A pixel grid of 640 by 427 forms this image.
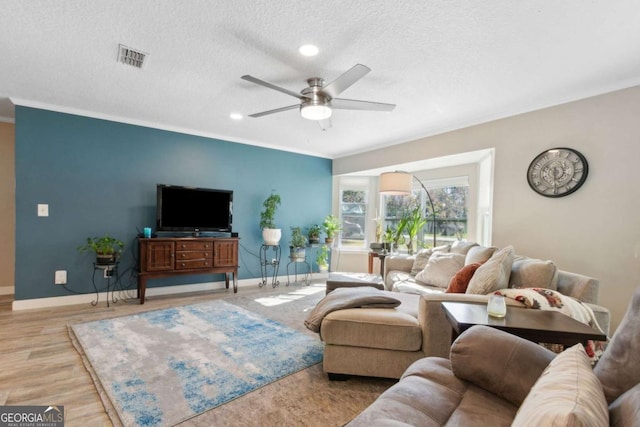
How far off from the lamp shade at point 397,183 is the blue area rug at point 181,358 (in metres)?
2.31

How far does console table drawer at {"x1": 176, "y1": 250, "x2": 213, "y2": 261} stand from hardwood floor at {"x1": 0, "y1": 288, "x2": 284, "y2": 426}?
66cm

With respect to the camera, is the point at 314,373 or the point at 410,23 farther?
the point at 314,373

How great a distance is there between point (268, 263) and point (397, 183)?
254 centimetres

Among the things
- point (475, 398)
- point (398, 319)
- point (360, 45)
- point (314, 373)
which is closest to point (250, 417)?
point (314, 373)

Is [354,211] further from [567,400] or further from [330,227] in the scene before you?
[567,400]

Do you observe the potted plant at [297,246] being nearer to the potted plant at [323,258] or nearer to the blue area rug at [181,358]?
the potted plant at [323,258]

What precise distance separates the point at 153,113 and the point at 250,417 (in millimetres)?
3633

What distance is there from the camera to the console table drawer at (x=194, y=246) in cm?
410

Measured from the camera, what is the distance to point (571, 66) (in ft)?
8.11

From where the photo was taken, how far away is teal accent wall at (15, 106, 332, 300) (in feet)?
11.8

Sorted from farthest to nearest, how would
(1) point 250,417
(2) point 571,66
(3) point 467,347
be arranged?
1. (2) point 571,66
2. (1) point 250,417
3. (3) point 467,347

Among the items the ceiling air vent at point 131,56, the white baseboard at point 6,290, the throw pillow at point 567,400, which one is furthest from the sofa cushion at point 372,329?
the white baseboard at point 6,290

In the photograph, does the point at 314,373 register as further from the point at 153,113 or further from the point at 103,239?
the point at 153,113

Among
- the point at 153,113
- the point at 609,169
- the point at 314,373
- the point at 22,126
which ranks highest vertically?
the point at 153,113
